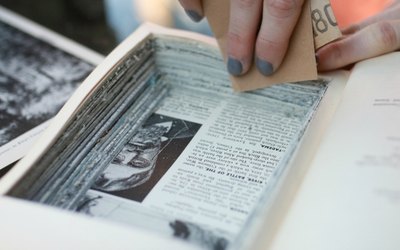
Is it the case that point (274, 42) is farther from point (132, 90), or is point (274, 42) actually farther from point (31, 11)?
point (31, 11)

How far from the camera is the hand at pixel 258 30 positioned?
18.1 inches

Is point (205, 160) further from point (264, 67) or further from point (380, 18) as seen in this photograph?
point (380, 18)

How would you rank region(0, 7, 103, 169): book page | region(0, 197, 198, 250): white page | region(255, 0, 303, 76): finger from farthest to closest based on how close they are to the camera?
region(0, 7, 103, 169): book page < region(255, 0, 303, 76): finger < region(0, 197, 198, 250): white page

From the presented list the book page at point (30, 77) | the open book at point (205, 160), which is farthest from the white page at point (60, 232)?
the book page at point (30, 77)

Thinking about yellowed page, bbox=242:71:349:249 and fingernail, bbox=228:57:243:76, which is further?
fingernail, bbox=228:57:243:76

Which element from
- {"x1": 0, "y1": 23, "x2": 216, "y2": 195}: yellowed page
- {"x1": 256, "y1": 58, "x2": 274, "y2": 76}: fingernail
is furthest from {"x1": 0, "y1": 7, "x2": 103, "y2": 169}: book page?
{"x1": 256, "y1": 58, "x2": 274, "y2": 76}: fingernail

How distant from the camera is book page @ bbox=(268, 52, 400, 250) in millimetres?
336

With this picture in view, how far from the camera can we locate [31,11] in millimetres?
984

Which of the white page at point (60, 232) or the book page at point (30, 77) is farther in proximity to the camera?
the book page at point (30, 77)

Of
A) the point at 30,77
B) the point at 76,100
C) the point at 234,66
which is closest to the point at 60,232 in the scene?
the point at 76,100

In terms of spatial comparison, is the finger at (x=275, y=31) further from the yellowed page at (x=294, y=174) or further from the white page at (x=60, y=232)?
the white page at (x=60, y=232)

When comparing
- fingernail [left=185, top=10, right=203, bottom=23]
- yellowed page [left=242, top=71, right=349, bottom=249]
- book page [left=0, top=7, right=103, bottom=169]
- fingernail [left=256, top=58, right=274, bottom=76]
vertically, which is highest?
fingernail [left=185, top=10, right=203, bottom=23]

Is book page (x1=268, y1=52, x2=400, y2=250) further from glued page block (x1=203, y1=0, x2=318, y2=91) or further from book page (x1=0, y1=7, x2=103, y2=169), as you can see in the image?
book page (x1=0, y1=7, x2=103, y2=169)

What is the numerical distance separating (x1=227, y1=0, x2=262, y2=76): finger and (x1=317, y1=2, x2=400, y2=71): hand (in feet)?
0.22
